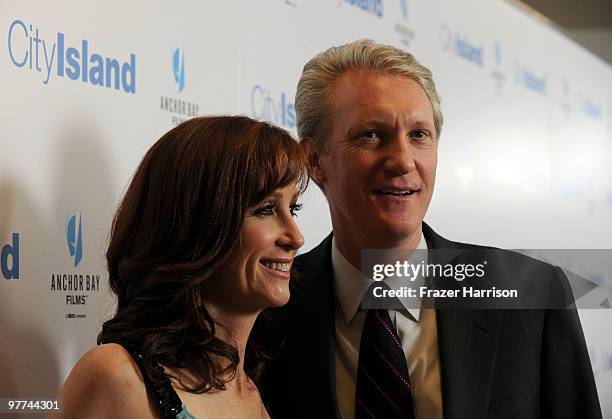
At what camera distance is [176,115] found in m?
1.96

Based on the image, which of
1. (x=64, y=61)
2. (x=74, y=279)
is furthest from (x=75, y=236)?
(x=64, y=61)

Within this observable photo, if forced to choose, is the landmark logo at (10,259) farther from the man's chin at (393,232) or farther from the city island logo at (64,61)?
the man's chin at (393,232)

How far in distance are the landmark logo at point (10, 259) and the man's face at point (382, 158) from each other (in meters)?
0.61

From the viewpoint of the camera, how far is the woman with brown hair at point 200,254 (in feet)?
4.65

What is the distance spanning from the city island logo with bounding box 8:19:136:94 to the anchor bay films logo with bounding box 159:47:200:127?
0.11 meters

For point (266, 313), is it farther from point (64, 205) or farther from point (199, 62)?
point (199, 62)

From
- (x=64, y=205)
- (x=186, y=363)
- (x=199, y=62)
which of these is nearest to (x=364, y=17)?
(x=199, y=62)

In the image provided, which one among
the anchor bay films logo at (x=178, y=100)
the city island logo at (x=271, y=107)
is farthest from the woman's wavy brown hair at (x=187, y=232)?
the city island logo at (x=271, y=107)

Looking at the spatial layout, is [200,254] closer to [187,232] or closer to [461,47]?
[187,232]

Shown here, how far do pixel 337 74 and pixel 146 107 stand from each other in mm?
396

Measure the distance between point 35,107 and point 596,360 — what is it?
327 cm

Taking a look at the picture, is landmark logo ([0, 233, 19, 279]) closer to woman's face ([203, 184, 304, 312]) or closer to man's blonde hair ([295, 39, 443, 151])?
woman's face ([203, 184, 304, 312])

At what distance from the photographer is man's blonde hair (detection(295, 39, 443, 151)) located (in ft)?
5.87

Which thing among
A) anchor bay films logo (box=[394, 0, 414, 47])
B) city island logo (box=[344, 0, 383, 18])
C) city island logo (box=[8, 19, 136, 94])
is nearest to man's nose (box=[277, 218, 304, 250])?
city island logo (box=[8, 19, 136, 94])
